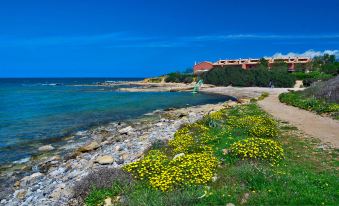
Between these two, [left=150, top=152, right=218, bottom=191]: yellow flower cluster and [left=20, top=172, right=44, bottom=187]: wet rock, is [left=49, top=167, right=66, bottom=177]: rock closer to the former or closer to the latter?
[left=20, top=172, right=44, bottom=187]: wet rock

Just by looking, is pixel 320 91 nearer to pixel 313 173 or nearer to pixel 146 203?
pixel 313 173

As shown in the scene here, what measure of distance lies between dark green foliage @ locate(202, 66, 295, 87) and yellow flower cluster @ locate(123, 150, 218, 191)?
7086 cm

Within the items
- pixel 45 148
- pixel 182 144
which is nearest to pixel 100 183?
pixel 182 144

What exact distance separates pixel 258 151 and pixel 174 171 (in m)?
3.27

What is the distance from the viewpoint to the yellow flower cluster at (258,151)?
11.1 m

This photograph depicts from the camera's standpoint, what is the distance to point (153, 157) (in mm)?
11156

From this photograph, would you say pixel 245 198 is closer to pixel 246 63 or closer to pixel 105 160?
pixel 105 160

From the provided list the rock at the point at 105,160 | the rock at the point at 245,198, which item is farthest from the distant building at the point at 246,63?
the rock at the point at 245,198

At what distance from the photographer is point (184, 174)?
372 inches

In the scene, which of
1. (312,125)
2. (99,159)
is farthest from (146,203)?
(312,125)

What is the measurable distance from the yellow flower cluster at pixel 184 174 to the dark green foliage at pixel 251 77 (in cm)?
7095

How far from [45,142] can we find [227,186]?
14956 mm

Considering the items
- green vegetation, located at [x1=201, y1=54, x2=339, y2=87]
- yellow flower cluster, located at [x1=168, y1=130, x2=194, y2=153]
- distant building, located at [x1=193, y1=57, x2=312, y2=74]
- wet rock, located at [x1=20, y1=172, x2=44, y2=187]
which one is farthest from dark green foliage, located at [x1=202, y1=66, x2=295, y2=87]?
wet rock, located at [x1=20, y1=172, x2=44, y2=187]

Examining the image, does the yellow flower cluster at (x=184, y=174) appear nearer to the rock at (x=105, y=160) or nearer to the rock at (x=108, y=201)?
the rock at (x=108, y=201)
